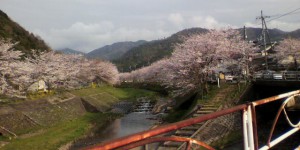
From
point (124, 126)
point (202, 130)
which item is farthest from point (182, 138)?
point (124, 126)

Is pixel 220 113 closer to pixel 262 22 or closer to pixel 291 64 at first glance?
pixel 262 22

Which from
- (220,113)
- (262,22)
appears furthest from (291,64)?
(220,113)

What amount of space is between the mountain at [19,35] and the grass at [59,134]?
160ft

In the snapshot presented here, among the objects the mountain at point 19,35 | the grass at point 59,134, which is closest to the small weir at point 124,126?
the grass at point 59,134

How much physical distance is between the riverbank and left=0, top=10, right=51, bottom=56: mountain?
43.2 metres

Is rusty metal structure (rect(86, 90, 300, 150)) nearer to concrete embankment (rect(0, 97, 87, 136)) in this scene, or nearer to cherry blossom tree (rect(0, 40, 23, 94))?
concrete embankment (rect(0, 97, 87, 136))

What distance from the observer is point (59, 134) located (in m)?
→ 32.6

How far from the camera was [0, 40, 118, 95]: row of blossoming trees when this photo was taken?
35659 mm

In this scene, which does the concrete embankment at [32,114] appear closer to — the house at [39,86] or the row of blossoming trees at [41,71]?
the row of blossoming trees at [41,71]

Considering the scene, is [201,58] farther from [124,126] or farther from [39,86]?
[39,86]

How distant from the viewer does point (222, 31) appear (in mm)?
38719

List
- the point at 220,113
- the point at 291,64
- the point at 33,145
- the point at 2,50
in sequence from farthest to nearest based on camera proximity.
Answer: the point at 291,64 < the point at 2,50 < the point at 33,145 < the point at 220,113

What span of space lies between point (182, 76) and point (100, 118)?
47.8 ft

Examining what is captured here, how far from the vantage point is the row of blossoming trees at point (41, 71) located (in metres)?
35.7
